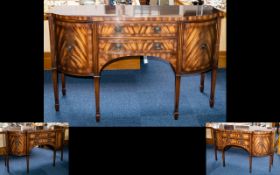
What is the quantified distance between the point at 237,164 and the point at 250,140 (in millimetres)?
217

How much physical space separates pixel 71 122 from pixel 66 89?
2.65 feet

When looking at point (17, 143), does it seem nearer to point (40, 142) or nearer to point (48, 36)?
point (40, 142)

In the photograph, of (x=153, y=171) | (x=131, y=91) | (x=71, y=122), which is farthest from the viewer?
(x=131, y=91)

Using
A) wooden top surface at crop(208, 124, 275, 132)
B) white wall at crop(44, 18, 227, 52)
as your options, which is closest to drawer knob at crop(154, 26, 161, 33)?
wooden top surface at crop(208, 124, 275, 132)

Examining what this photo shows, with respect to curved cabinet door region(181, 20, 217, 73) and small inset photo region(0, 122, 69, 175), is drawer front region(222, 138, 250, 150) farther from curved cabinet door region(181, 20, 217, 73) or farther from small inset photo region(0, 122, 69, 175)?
small inset photo region(0, 122, 69, 175)

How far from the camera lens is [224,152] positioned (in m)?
3.60

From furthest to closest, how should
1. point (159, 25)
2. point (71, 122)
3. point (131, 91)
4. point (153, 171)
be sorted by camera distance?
point (131, 91), point (71, 122), point (159, 25), point (153, 171)

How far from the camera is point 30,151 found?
3480 millimetres

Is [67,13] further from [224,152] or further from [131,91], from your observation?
[224,152]

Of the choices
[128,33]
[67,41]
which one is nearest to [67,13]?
[67,41]

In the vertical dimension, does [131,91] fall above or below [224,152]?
above

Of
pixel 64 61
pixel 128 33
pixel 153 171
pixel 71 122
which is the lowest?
pixel 153 171

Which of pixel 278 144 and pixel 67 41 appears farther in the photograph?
pixel 67 41

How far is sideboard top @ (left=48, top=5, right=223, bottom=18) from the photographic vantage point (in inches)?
154
